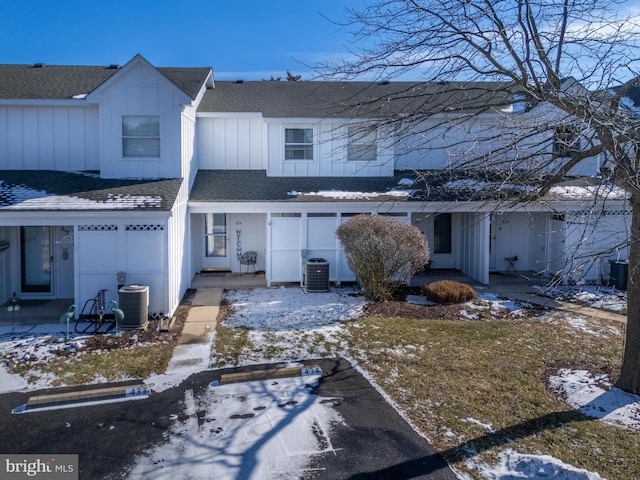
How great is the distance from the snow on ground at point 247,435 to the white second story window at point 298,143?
9.83 m

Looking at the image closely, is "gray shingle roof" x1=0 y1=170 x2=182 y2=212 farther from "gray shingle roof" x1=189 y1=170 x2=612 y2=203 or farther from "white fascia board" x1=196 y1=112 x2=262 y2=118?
"white fascia board" x1=196 y1=112 x2=262 y2=118

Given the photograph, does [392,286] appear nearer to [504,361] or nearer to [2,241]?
[504,361]

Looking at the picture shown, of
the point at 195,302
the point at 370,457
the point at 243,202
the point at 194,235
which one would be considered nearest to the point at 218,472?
the point at 370,457

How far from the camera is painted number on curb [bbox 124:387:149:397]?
25.0ft

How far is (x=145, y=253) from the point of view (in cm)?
1173

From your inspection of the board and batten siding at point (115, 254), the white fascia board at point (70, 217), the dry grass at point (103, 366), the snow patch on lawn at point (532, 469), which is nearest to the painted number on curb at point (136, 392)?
the dry grass at point (103, 366)

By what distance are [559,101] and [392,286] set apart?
7.73 meters

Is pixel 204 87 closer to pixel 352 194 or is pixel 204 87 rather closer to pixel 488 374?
pixel 352 194

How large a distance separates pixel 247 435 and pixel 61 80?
544 inches

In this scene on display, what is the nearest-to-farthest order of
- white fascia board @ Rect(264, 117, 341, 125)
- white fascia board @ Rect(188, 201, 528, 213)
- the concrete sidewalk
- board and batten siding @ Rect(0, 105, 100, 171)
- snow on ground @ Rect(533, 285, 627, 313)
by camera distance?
the concrete sidewalk → snow on ground @ Rect(533, 285, 627, 313) → board and batten siding @ Rect(0, 105, 100, 171) → white fascia board @ Rect(188, 201, 528, 213) → white fascia board @ Rect(264, 117, 341, 125)

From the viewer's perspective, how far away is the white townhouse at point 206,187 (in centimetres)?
1170

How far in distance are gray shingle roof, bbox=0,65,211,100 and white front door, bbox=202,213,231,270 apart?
4.27 meters

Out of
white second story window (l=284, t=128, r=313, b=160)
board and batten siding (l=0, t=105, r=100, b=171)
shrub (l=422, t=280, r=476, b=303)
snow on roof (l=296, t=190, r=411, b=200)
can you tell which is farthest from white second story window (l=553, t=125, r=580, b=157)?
board and batten siding (l=0, t=105, r=100, b=171)

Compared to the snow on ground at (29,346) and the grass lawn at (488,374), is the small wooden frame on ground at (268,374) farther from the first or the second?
the snow on ground at (29,346)
